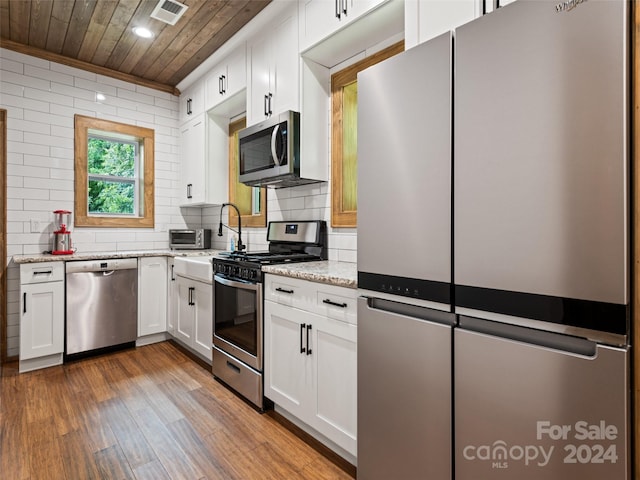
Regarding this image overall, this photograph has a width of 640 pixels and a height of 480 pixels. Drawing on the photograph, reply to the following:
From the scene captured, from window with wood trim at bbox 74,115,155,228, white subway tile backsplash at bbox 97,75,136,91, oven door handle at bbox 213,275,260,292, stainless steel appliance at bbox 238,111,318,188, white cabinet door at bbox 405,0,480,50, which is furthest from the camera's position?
white subway tile backsplash at bbox 97,75,136,91

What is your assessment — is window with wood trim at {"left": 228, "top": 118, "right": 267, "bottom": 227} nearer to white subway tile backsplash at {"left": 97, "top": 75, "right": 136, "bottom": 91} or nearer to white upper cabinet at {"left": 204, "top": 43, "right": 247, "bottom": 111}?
white upper cabinet at {"left": 204, "top": 43, "right": 247, "bottom": 111}

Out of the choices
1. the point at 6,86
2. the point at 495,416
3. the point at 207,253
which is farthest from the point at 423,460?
the point at 6,86

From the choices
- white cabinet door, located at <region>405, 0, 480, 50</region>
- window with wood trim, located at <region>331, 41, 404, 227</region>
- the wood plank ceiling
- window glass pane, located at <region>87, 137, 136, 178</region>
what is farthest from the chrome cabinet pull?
window glass pane, located at <region>87, 137, 136, 178</region>

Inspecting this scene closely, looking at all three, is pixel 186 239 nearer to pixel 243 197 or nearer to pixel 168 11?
pixel 243 197

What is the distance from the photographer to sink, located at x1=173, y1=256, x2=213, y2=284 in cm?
268

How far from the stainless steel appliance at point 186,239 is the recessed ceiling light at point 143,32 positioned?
181 cm

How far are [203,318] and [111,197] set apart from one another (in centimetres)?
189

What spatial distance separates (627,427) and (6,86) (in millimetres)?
4513

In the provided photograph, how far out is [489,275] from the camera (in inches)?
40.6

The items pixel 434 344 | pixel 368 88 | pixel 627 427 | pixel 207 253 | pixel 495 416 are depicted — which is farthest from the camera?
pixel 207 253

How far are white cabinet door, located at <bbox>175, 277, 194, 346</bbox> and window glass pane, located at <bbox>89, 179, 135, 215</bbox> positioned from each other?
3.90ft

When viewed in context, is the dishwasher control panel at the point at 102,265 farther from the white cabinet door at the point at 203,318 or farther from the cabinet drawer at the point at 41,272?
the white cabinet door at the point at 203,318

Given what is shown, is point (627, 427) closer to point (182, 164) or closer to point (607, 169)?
point (607, 169)

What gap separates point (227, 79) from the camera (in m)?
3.11
